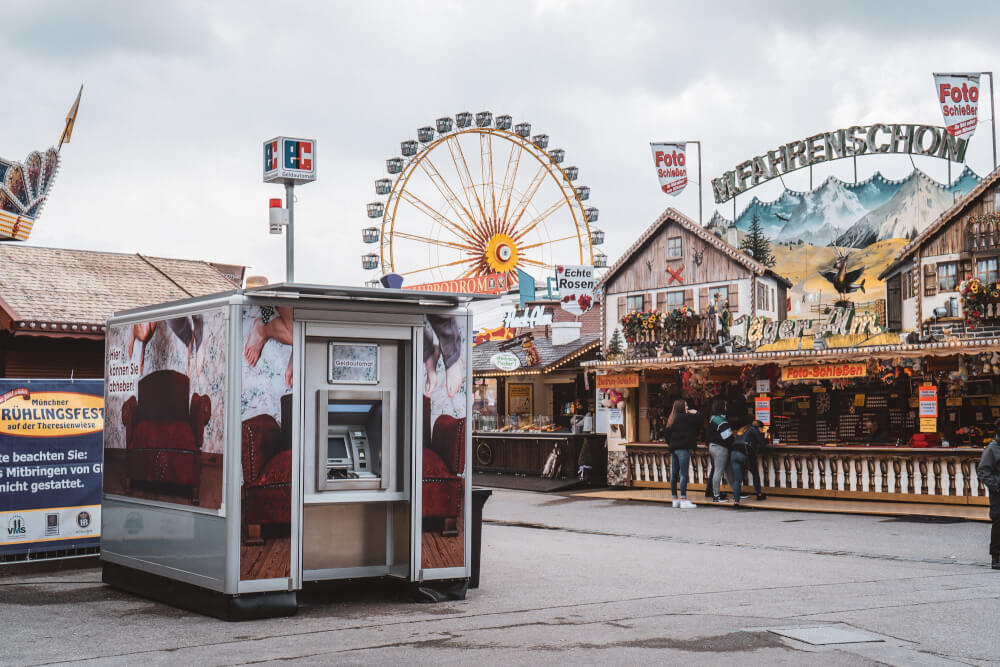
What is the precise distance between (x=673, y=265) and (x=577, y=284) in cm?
449

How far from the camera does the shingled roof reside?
13656 millimetres

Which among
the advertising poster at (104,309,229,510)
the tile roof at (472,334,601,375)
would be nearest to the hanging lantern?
the tile roof at (472,334,601,375)

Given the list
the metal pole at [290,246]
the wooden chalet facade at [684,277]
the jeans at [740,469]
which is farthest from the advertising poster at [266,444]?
the wooden chalet facade at [684,277]

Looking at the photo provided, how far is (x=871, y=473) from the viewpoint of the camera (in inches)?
734

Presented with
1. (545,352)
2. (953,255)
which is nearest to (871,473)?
(953,255)

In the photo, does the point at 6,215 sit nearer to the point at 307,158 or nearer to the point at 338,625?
the point at 307,158

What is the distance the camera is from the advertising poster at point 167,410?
8.41 m

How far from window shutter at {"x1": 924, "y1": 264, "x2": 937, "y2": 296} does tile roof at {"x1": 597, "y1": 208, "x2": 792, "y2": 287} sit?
17.2 ft

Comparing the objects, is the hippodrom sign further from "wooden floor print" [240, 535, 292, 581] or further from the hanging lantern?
"wooden floor print" [240, 535, 292, 581]

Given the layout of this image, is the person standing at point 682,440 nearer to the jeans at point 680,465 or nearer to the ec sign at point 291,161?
the jeans at point 680,465

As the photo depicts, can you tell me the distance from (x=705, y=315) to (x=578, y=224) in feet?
52.7

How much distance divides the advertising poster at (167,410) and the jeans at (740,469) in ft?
38.5

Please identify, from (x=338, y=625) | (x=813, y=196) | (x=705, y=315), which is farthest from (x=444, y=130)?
(x=338, y=625)

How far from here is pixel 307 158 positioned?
392 inches
